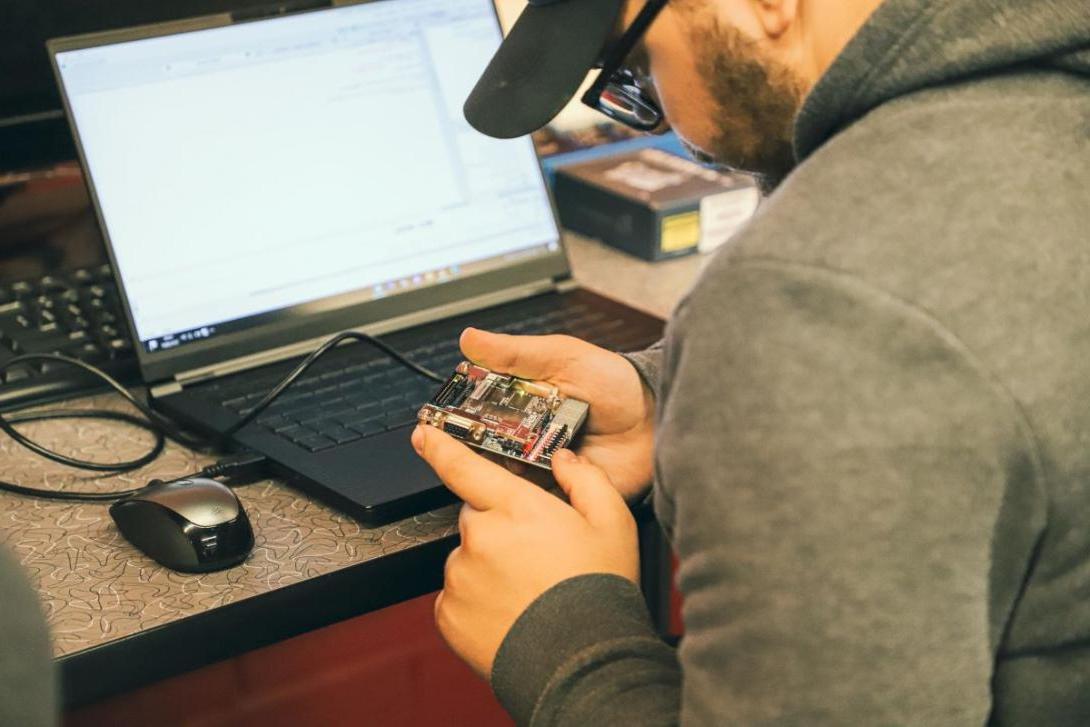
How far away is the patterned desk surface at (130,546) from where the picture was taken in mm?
751

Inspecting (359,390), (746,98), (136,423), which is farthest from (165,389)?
(746,98)

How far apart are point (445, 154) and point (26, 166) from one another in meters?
0.46

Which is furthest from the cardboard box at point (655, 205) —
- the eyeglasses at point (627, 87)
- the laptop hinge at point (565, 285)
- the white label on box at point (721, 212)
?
the eyeglasses at point (627, 87)

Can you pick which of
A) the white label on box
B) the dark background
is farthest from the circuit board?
the white label on box

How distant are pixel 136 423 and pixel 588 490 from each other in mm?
454

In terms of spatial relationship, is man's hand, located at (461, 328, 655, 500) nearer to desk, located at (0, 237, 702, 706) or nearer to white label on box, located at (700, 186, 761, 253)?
desk, located at (0, 237, 702, 706)

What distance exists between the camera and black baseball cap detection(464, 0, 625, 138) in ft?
2.34

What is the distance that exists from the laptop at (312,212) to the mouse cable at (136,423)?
0.6 inches

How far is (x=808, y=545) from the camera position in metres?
0.52

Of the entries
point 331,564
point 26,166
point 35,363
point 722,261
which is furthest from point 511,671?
point 26,166

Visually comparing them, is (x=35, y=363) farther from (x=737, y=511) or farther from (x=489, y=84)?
(x=737, y=511)

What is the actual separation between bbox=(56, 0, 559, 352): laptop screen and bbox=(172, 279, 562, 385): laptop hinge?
1.1 inches

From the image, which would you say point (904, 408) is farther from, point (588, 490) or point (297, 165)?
point (297, 165)

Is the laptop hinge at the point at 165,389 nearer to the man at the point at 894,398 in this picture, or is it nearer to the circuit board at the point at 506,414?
the circuit board at the point at 506,414
